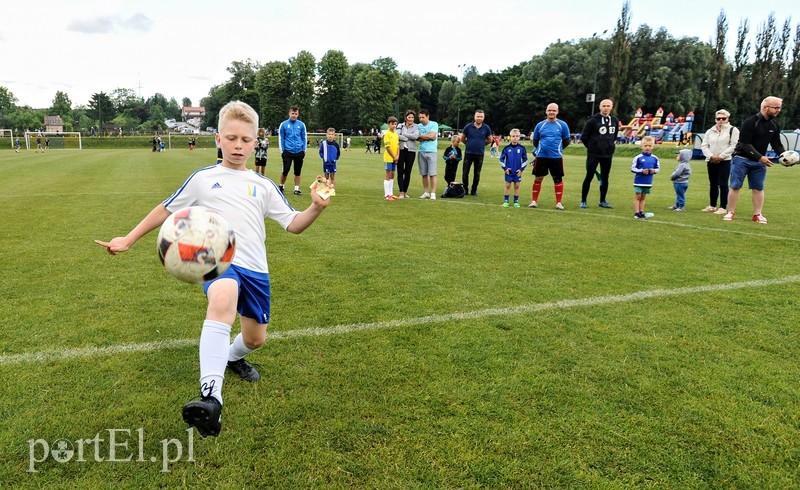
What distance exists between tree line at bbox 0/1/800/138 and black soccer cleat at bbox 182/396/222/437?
60346 mm

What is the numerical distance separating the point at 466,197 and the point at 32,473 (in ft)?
37.1

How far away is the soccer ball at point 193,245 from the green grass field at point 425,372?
0.89 metres

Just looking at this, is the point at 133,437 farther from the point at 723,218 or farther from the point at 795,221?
the point at 795,221

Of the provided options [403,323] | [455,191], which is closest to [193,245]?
[403,323]

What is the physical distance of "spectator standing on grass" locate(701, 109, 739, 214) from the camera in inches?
389

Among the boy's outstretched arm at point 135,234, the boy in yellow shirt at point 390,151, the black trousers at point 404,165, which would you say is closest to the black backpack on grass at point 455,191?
the black trousers at point 404,165

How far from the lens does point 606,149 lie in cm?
1059

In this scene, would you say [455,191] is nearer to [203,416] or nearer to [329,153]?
[329,153]

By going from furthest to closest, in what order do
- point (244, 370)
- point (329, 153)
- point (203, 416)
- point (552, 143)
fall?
point (329, 153) → point (552, 143) → point (244, 370) → point (203, 416)

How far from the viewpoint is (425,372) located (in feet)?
10.8

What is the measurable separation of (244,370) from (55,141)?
68.3 metres

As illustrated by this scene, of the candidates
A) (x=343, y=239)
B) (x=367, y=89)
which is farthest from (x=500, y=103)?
(x=343, y=239)

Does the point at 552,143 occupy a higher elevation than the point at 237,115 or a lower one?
higher

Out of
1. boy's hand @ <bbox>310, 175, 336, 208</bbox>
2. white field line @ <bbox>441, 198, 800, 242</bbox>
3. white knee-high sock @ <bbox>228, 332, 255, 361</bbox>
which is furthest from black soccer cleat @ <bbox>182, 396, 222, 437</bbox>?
white field line @ <bbox>441, 198, 800, 242</bbox>
